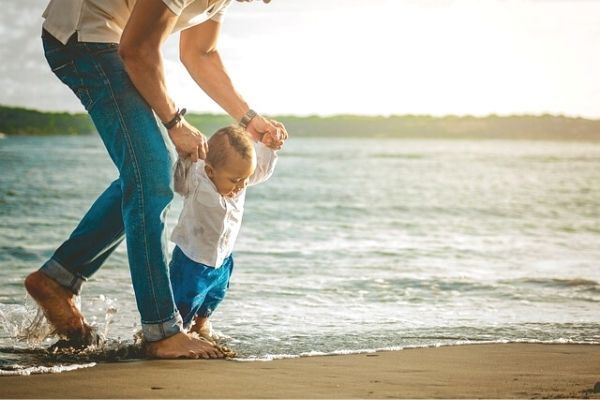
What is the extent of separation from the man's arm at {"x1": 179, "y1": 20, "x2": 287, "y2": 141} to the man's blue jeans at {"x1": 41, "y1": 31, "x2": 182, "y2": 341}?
0.65 meters

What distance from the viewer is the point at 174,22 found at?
3.43 m

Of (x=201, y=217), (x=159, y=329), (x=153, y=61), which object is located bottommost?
(x=159, y=329)

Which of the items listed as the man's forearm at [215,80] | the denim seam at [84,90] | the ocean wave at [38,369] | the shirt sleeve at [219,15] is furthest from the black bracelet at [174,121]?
the ocean wave at [38,369]

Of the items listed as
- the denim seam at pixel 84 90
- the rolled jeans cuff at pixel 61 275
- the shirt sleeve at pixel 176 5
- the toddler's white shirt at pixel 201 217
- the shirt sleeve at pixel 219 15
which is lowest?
the rolled jeans cuff at pixel 61 275

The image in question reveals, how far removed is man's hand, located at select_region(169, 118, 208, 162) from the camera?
11.9 feet

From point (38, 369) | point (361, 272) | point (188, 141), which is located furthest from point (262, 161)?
point (361, 272)

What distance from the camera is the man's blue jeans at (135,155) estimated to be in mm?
3557

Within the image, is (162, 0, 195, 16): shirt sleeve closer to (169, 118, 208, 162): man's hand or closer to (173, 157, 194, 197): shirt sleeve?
(169, 118, 208, 162): man's hand

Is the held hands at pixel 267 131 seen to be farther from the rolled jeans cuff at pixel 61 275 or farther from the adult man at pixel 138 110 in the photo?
the rolled jeans cuff at pixel 61 275

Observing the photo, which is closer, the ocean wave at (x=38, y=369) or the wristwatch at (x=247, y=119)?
the ocean wave at (x=38, y=369)

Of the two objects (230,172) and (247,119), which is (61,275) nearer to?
(230,172)

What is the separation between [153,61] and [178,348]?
1160 millimetres

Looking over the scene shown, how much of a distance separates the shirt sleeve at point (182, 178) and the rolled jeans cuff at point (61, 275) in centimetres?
59

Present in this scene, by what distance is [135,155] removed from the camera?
3.54 meters
